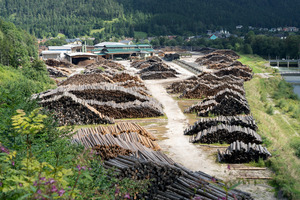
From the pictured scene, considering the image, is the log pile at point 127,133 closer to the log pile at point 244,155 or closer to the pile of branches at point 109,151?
the pile of branches at point 109,151

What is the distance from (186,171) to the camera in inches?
599

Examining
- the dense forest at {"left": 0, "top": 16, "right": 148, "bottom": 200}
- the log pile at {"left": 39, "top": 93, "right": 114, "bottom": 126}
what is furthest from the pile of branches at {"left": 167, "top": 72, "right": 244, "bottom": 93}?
the dense forest at {"left": 0, "top": 16, "right": 148, "bottom": 200}

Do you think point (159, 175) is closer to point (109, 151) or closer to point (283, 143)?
point (109, 151)

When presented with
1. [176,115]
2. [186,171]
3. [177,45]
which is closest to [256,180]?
[186,171]

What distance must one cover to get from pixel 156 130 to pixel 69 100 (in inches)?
282

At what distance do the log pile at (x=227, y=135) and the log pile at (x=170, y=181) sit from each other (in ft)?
22.1

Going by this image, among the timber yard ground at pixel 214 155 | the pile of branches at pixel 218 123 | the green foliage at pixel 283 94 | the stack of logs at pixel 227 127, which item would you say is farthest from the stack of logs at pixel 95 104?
the green foliage at pixel 283 94

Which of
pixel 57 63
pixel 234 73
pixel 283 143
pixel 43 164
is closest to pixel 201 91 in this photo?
pixel 283 143

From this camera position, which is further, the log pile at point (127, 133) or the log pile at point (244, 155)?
the log pile at point (127, 133)

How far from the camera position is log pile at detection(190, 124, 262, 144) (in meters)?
21.2

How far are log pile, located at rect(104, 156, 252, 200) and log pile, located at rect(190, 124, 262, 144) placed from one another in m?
6.75

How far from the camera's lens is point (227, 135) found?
21.8 m

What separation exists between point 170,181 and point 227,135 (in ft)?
27.8

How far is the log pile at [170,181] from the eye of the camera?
13.5 metres
